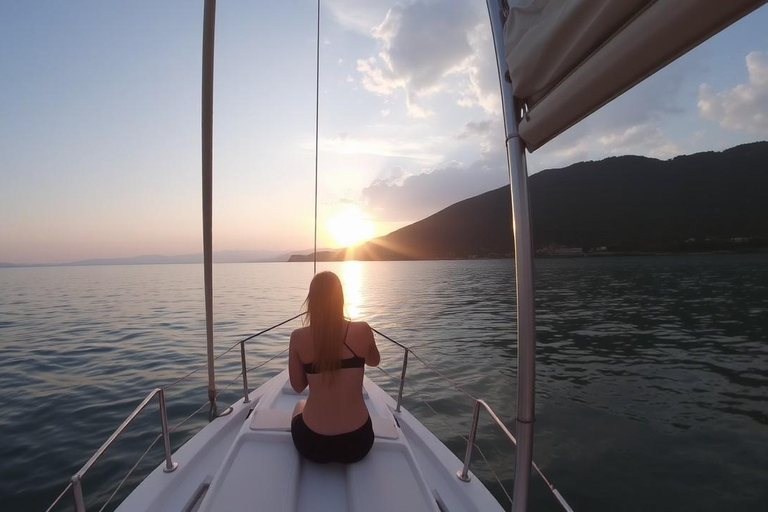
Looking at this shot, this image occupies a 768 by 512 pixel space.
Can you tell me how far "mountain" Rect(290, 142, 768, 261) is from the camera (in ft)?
298

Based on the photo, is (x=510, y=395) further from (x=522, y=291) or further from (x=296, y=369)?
(x=522, y=291)

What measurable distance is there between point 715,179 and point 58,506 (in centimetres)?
13813

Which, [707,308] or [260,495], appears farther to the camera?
[707,308]

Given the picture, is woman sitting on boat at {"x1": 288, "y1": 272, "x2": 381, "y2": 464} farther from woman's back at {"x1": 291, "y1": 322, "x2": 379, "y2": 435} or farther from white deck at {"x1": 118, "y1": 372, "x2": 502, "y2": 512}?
white deck at {"x1": 118, "y1": 372, "x2": 502, "y2": 512}

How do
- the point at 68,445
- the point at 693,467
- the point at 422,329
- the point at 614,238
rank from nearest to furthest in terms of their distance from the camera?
the point at 693,467
the point at 68,445
the point at 422,329
the point at 614,238

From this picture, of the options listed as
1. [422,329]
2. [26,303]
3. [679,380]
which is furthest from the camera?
[26,303]

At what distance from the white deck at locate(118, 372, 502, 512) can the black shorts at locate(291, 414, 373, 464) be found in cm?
6

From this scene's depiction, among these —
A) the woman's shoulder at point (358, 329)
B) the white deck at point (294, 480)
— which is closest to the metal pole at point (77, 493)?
the white deck at point (294, 480)

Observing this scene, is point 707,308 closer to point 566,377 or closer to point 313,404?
point 566,377

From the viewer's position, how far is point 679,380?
28.7 ft

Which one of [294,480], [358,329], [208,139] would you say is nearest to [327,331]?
[358,329]

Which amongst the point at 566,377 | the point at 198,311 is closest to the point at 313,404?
the point at 566,377

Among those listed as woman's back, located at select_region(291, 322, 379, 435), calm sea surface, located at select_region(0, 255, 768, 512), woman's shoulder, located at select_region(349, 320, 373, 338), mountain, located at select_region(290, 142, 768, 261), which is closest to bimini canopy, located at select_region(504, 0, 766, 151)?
woman's shoulder, located at select_region(349, 320, 373, 338)

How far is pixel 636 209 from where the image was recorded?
107 meters
